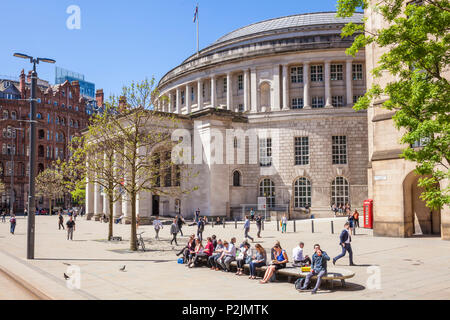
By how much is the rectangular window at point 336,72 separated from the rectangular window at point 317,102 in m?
3.04

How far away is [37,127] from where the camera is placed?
76.9 metres

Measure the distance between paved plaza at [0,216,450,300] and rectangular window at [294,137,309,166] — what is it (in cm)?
2338

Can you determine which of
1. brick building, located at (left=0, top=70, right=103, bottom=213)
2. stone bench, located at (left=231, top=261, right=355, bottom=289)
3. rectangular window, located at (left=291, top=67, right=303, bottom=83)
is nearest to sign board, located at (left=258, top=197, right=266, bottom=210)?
stone bench, located at (left=231, top=261, right=355, bottom=289)

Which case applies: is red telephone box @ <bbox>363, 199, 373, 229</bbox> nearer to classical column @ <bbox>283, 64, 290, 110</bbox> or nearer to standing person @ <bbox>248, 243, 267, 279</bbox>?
standing person @ <bbox>248, 243, 267, 279</bbox>

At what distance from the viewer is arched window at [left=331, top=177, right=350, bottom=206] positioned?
44844 mm

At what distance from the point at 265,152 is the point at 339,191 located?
936 centimetres

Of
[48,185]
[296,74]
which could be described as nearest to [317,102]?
[296,74]

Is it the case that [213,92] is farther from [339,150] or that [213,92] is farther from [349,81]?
[339,150]

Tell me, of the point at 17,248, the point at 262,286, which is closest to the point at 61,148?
the point at 17,248

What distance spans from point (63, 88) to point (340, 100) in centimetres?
5922

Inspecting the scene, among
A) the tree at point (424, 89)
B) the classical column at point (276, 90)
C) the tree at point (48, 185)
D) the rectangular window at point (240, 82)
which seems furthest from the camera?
the tree at point (48, 185)

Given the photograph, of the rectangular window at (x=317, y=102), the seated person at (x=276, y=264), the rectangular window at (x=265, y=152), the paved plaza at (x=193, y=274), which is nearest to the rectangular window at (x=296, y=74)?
the rectangular window at (x=317, y=102)

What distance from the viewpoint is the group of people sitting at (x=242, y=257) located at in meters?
13.5

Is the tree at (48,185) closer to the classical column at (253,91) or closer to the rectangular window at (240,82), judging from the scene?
the rectangular window at (240,82)
